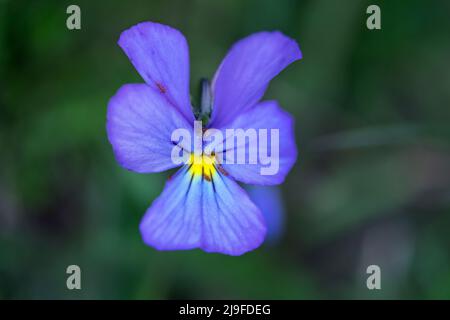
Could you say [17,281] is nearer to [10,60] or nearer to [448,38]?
[10,60]

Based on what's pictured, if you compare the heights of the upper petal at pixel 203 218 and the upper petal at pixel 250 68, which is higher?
the upper petal at pixel 250 68

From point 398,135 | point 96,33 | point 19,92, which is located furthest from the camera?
point 96,33

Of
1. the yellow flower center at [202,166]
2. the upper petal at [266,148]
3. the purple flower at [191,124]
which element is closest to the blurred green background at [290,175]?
the yellow flower center at [202,166]

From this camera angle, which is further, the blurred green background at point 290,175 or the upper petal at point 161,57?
the blurred green background at point 290,175

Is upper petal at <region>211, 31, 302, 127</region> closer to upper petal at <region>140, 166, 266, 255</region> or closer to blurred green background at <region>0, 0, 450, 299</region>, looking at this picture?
upper petal at <region>140, 166, 266, 255</region>

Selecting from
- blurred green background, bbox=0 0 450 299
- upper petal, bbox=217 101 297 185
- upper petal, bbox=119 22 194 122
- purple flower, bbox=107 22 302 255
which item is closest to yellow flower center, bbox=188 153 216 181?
purple flower, bbox=107 22 302 255

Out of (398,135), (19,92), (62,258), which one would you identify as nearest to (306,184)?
(398,135)

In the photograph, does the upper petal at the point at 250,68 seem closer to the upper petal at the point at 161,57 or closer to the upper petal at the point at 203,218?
the upper petal at the point at 161,57
